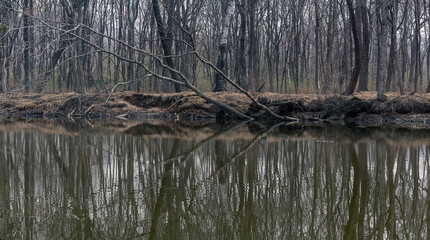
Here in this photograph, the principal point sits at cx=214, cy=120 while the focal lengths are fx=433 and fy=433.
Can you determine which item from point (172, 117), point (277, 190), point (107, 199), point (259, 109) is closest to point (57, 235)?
point (107, 199)

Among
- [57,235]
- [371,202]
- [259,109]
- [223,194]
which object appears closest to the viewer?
[57,235]

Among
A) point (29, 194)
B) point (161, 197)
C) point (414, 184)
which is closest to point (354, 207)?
point (414, 184)

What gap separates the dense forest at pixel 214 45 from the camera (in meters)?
13.6

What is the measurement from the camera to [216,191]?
482 cm

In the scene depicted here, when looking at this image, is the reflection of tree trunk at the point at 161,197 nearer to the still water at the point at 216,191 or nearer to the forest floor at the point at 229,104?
the still water at the point at 216,191

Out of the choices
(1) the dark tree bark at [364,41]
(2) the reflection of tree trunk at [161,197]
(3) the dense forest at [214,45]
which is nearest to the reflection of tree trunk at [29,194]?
(2) the reflection of tree trunk at [161,197]

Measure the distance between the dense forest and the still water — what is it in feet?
15.2

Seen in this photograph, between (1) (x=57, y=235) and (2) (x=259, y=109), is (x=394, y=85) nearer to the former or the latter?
(2) (x=259, y=109)

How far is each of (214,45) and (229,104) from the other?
50.7 ft

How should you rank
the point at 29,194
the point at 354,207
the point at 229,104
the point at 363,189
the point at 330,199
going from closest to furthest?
the point at 354,207 → the point at 330,199 → the point at 29,194 → the point at 363,189 → the point at 229,104

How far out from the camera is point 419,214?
3980 mm

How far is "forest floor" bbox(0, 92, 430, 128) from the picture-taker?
49.2 feet

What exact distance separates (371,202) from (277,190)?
1.02 metres

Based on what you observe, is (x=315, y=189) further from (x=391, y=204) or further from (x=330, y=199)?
(x=391, y=204)
